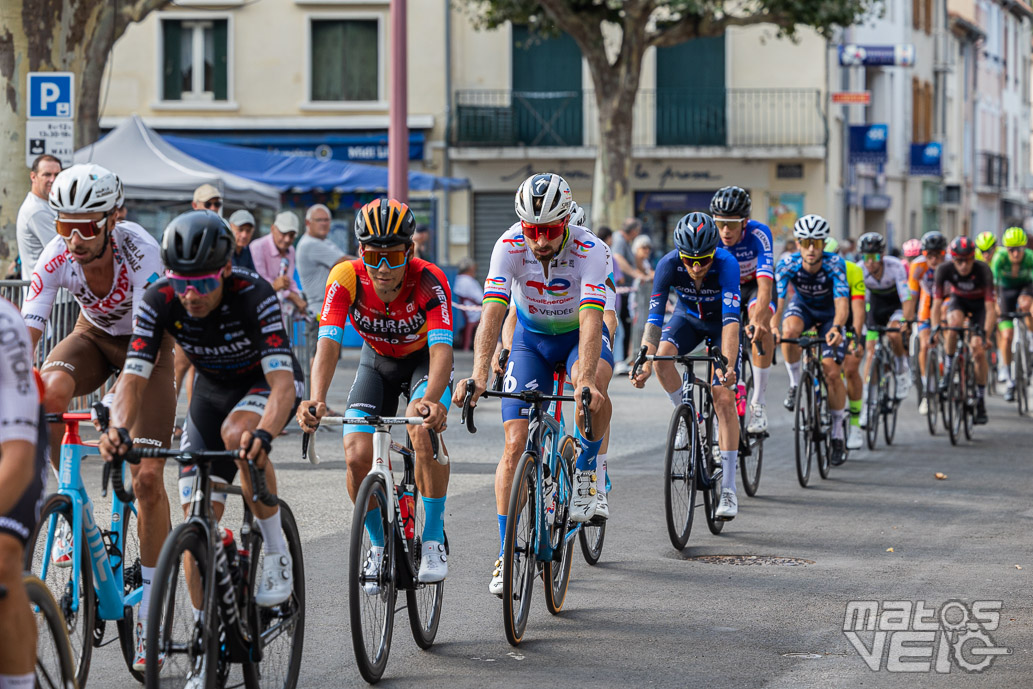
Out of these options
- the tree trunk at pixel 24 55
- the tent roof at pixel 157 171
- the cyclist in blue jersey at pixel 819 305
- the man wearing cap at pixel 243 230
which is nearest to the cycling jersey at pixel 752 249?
the cyclist in blue jersey at pixel 819 305

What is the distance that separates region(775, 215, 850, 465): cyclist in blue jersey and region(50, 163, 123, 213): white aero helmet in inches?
287

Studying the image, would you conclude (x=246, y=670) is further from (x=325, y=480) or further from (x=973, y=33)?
(x=973, y=33)

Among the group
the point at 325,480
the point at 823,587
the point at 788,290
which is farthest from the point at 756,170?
the point at 823,587

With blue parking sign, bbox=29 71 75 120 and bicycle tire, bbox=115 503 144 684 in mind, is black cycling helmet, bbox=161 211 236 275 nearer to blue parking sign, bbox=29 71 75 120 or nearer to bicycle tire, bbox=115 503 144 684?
bicycle tire, bbox=115 503 144 684

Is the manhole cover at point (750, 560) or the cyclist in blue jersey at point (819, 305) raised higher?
the cyclist in blue jersey at point (819, 305)

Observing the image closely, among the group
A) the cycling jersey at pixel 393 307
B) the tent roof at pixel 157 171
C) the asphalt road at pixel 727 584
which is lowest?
the asphalt road at pixel 727 584

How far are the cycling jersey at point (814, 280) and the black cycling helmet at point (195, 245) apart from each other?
8.06 meters

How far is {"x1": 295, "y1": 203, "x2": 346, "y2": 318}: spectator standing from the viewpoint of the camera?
15.6m

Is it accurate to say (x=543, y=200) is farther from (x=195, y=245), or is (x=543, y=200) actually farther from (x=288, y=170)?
(x=288, y=170)

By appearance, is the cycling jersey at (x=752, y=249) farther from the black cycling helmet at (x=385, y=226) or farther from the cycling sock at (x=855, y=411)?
the black cycling helmet at (x=385, y=226)

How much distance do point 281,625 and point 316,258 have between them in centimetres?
1054

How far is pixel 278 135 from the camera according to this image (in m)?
35.3

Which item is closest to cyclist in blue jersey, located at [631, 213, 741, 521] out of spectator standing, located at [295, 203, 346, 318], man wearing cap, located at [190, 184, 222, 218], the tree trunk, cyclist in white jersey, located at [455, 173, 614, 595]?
cyclist in white jersey, located at [455, 173, 614, 595]

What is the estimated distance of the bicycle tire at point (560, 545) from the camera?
706 cm
